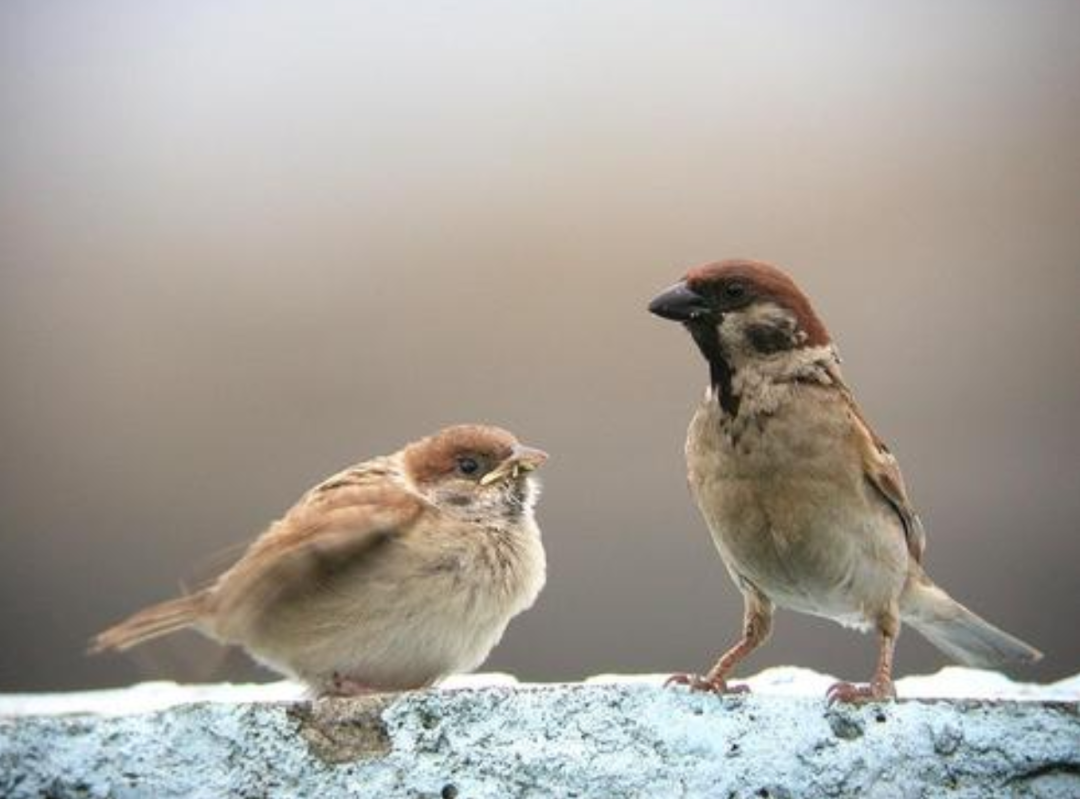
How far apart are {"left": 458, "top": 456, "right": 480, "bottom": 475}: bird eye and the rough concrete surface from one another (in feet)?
1.93

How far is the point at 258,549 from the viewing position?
2.02m

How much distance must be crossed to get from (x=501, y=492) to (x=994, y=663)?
0.78m

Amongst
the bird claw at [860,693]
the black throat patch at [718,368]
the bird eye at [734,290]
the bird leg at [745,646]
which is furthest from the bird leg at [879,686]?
the bird eye at [734,290]

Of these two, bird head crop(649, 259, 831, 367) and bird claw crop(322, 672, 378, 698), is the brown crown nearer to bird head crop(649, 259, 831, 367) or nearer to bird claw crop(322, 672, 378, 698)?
bird head crop(649, 259, 831, 367)

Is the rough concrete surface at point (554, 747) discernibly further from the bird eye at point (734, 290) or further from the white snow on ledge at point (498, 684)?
the bird eye at point (734, 290)

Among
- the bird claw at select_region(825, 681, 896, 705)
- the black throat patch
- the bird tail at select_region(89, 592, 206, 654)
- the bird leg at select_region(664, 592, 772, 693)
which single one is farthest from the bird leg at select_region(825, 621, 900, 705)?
the bird tail at select_region(89, 592, 206, 654)

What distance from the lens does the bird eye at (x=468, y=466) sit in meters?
2.19

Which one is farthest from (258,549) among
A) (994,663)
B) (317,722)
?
(994,663)

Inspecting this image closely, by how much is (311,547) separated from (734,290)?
1.83 feet

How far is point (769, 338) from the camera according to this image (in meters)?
2.13

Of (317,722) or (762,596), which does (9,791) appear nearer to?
(317,722)

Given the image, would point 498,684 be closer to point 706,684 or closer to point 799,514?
point 706,684

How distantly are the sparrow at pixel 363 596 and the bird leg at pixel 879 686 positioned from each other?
0.40 meters

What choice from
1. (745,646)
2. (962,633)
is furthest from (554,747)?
(962,633)
